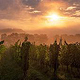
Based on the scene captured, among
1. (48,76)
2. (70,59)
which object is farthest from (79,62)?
(48,76)

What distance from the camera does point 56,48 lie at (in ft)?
162

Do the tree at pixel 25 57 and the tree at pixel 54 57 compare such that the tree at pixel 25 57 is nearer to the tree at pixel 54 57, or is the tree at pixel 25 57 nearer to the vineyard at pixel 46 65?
the vineyard at pixel 46 65

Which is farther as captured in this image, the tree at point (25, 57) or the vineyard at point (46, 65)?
the vineyard at point (46, 65)

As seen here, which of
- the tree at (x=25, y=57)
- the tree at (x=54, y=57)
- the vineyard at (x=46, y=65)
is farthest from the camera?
the tree at (x=54, y=57)

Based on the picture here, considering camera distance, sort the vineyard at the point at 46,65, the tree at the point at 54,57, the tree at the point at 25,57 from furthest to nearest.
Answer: the tree at the point at 54,57 < the vineyard at the point at 46,65 < the tree at the point at 25,57

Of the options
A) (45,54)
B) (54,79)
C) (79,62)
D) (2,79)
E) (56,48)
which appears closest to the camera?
(2,79)

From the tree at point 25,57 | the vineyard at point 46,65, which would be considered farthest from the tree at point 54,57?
the tree at point 25,57

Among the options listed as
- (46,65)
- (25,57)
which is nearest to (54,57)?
(46,65)

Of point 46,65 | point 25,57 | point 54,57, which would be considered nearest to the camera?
point 25,57

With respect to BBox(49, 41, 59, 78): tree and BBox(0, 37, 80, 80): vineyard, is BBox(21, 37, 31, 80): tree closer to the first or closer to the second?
BBox(0, 37, 80, 80): vineyard

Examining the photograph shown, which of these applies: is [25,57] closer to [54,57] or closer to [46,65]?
[54,57]

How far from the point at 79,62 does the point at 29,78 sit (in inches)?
865

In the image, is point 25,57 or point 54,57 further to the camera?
point 54,57

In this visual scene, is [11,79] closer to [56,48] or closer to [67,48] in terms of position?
[56,48]
